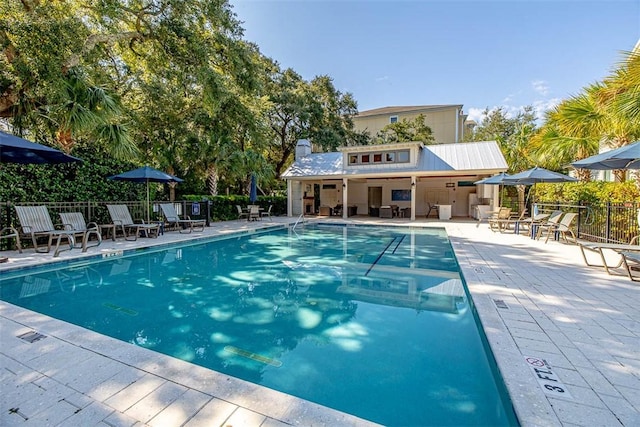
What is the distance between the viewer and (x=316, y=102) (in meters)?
22.2

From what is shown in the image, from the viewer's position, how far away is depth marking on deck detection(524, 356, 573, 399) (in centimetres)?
212

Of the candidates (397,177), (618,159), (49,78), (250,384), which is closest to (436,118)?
(397,177)

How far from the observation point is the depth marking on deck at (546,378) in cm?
212

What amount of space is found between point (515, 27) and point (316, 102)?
13.9 metres

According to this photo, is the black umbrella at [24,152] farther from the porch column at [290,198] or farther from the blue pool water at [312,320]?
the porch column at [290,198]

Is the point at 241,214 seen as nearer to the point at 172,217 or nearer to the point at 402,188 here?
the point at 172,217

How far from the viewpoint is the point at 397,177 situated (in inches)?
748

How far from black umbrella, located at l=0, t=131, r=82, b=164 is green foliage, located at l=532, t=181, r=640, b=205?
1281cm

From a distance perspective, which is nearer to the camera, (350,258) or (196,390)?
(196,390)

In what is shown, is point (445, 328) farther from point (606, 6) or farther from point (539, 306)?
point (606, 6)

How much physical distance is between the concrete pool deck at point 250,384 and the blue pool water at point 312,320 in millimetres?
282

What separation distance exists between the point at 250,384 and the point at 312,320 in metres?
1.83

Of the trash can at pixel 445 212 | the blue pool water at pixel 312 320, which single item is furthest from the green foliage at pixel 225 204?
the trash can at pixel 445 212

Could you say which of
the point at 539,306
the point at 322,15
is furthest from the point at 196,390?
the point at 322,15
